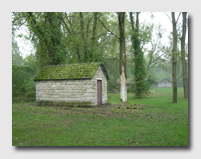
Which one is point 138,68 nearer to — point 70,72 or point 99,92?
point 99,92

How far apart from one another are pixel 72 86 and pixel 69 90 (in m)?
0.32

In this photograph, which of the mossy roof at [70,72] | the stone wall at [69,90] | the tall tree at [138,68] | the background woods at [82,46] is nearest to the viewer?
the stone wall at [69,90]

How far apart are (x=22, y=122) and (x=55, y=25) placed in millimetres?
9851

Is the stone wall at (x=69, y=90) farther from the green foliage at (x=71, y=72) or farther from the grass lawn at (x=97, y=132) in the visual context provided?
the grass lawn at (x=97, y=132)

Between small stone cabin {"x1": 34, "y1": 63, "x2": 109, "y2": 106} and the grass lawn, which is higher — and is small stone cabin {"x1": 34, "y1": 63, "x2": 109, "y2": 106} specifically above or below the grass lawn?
above

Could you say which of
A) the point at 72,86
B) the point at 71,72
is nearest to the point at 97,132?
the point at 72,86

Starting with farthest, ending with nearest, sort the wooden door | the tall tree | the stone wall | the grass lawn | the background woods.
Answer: the tall tree
the background woods
the wooden door
the stone wall
the grass lawn

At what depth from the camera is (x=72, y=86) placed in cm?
1096

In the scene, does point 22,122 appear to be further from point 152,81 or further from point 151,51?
point 151,51

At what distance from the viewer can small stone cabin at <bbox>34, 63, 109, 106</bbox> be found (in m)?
10.7

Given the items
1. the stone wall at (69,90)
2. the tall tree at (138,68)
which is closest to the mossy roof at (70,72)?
the stone wall at (69,90)

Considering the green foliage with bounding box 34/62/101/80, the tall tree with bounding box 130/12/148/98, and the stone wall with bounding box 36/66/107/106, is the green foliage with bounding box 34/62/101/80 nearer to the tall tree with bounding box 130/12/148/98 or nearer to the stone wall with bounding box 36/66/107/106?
the stone wall with bounding box 36/66/107/106

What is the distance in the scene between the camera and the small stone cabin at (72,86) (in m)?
10.7

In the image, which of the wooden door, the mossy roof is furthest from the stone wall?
the wooden door
